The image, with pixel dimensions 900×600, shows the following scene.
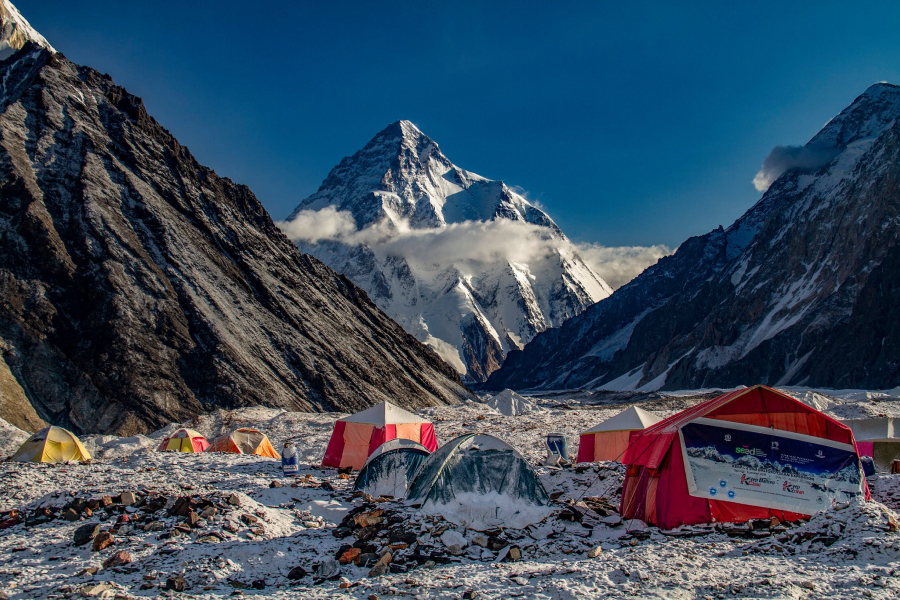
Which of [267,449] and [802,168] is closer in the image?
[267,449]

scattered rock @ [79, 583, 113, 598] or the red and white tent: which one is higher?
the red and white tent

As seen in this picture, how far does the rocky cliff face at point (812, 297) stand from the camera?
8556cm

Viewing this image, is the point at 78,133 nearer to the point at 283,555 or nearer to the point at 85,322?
Answer: the point at 85,322

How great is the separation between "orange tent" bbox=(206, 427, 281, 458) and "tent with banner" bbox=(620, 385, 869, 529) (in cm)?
1835

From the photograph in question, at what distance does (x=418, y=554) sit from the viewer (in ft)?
31.9

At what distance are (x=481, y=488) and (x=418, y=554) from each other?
2747 millimetres

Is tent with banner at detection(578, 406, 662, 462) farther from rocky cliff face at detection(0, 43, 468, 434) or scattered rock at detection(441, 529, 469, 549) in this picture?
rocky cliff face at detection(0, 43, 468, 434)

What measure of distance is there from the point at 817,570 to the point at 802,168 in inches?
7419

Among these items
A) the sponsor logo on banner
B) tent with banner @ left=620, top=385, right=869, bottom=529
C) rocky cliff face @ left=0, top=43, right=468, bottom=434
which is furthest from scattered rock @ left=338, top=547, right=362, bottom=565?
rocky cliff face @ left=0, top=43, right=468, bottom=434

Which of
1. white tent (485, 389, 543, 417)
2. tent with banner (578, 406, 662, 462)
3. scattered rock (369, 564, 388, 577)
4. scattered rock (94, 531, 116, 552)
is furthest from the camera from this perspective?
white tent (485, 389, 543, 417)

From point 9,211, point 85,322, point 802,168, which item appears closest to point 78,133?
point 9,211

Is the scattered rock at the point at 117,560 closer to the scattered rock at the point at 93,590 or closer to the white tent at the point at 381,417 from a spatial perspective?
the scattered rock at the point at 93,590

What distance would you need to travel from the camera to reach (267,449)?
26.1 m

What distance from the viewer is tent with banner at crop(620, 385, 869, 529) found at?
36.8 ft
